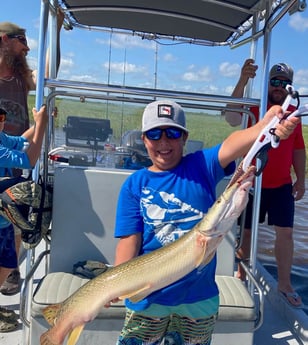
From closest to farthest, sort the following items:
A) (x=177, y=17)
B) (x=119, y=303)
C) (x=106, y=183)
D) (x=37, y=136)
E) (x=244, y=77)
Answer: (x=119, y=303), (x=37, y=136), (x=106, y=183), (x=244, y=77), (x=177, y=17)

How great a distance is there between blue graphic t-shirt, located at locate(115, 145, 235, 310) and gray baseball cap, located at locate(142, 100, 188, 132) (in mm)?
217

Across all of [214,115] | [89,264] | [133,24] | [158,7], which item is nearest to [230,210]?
[89,264]

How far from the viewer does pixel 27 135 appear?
10.5 ft

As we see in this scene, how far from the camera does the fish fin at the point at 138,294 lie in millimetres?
2000

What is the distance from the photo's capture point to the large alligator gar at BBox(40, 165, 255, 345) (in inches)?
71.8

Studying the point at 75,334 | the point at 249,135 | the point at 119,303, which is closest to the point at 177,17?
the point at 249,135

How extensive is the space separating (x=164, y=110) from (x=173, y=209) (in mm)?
494

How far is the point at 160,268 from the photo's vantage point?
6.47 feet

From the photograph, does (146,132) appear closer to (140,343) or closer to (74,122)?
(140,343)

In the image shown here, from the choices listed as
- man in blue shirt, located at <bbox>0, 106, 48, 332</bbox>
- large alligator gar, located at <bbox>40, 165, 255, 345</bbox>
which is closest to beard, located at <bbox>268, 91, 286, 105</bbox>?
man in blue shirt, located at <bbox>0, 106, 48, 332</bbox>

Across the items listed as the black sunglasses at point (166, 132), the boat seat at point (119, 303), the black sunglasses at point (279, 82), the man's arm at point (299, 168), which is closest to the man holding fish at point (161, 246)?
the black sunglasses at point (166, 132)

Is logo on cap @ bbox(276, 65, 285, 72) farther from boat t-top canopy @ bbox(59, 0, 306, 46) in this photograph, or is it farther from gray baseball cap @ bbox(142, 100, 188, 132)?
gray baseball cap @ bbox(142, 100, 188, 132)

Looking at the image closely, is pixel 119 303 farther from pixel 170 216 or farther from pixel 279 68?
pixel 279 68

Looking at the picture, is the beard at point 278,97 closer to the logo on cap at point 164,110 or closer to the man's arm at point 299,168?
the man's arm at point 299,168
